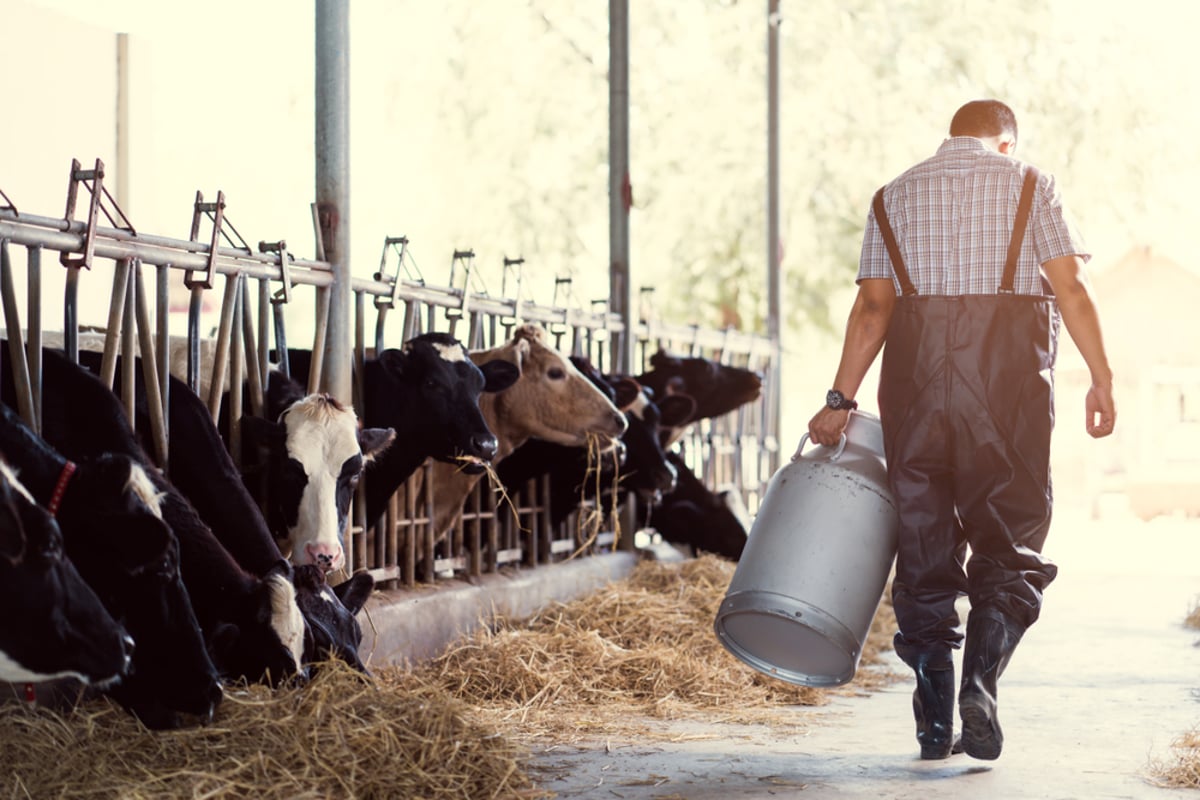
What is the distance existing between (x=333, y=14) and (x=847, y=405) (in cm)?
272

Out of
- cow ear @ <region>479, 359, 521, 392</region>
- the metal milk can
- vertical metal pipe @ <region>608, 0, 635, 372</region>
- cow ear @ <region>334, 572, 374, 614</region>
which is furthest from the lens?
vertical metal pipe @ <region>608, 0, 635, 372</region>

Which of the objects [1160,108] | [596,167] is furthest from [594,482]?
[1160,108]

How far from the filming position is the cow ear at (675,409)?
899 cm

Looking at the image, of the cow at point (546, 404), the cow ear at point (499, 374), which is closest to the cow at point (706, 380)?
the cow at point (546, 404)

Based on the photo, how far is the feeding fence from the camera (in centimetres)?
470

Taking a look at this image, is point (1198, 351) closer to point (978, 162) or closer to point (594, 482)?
point (594, 482)

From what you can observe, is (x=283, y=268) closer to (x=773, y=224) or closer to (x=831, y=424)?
(x=831, y=424)

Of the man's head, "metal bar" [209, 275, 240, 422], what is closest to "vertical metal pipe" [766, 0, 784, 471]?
"metal bar" [209, 275, 240, 422]

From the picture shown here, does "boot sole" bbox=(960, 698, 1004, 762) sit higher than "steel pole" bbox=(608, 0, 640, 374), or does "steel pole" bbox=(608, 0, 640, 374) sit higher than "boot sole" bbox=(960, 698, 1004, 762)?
"steel pole" bbox=(608, 0, 640, 374)

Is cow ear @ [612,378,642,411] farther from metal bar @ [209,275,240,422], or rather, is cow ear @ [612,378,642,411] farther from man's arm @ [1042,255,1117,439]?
man's arm @ [1042,255,1117,439]

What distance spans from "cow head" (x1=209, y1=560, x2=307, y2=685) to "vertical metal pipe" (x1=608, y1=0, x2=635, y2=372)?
554 centimetres

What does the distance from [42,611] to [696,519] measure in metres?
6.93

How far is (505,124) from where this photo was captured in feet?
70.0

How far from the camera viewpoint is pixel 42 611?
3.01 meters
